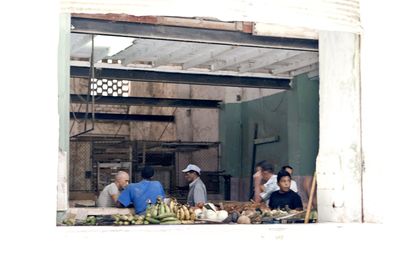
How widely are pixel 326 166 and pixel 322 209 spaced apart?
1.24 ft

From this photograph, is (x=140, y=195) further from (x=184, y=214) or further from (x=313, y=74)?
(x=313, y=74)

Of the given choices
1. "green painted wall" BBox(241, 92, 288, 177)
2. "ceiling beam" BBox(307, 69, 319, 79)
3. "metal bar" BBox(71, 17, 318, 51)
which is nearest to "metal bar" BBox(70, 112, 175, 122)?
"green painted wall" BBox(241, 92, 288, 177)

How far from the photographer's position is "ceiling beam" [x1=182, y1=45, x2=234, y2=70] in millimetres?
13594

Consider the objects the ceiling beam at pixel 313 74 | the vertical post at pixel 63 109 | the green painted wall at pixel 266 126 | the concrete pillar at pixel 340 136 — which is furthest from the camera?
the green painted wall at pixel 266 126

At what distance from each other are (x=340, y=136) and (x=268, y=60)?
304 inches

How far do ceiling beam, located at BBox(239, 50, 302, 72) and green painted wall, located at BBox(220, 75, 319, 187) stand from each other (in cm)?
147

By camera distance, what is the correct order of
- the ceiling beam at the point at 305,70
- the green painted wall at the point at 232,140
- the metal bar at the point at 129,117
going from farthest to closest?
the metal bar at the point at 129,117 → the green painted wall at the point at 232,140 → the ceiling beam at the point at 305,70

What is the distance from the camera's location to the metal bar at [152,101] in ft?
59.5

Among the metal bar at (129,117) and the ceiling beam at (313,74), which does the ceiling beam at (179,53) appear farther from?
the metal bar at (129,117)

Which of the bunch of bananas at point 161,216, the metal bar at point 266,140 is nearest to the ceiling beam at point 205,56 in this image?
the metal bar at point 266,140

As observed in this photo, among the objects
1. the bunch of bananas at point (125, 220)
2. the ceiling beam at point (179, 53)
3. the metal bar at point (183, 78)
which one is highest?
the ceiling beam at point (179, 53)

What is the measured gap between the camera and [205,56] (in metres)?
14.4

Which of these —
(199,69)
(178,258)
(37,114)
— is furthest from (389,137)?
(199,69)

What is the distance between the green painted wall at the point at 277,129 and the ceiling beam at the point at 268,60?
1.47 meters
